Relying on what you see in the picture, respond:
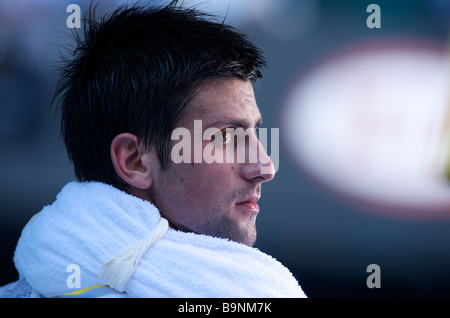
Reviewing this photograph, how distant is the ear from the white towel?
49 millimetres

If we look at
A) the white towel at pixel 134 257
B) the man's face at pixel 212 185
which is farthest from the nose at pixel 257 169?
the white towel at pixel 134 257

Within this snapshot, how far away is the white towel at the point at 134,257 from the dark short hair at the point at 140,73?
0.10 meters

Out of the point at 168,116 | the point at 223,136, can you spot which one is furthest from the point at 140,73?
the point at 223,136

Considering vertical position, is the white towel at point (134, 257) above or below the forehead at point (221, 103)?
below

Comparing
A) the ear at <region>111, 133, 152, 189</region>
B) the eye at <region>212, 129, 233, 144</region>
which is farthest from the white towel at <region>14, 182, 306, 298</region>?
the eye at <region>212, 129, 233, 144</region>

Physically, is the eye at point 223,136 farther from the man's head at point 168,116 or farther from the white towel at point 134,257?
the white towel at point 134,257

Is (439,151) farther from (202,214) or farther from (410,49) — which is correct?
(202,214)

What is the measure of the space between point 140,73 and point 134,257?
0.36 metres

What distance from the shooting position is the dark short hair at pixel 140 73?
2.75 ft

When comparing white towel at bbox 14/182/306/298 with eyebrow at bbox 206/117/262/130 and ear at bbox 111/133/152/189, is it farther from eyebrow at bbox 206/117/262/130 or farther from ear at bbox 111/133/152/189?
eyebrow at bbox 206/117/262/130

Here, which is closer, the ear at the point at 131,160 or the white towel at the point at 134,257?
the white towel at the point at 134,257

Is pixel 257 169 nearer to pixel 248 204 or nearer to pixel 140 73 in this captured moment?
pixel 248 204

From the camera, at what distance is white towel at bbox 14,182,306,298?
708mm
